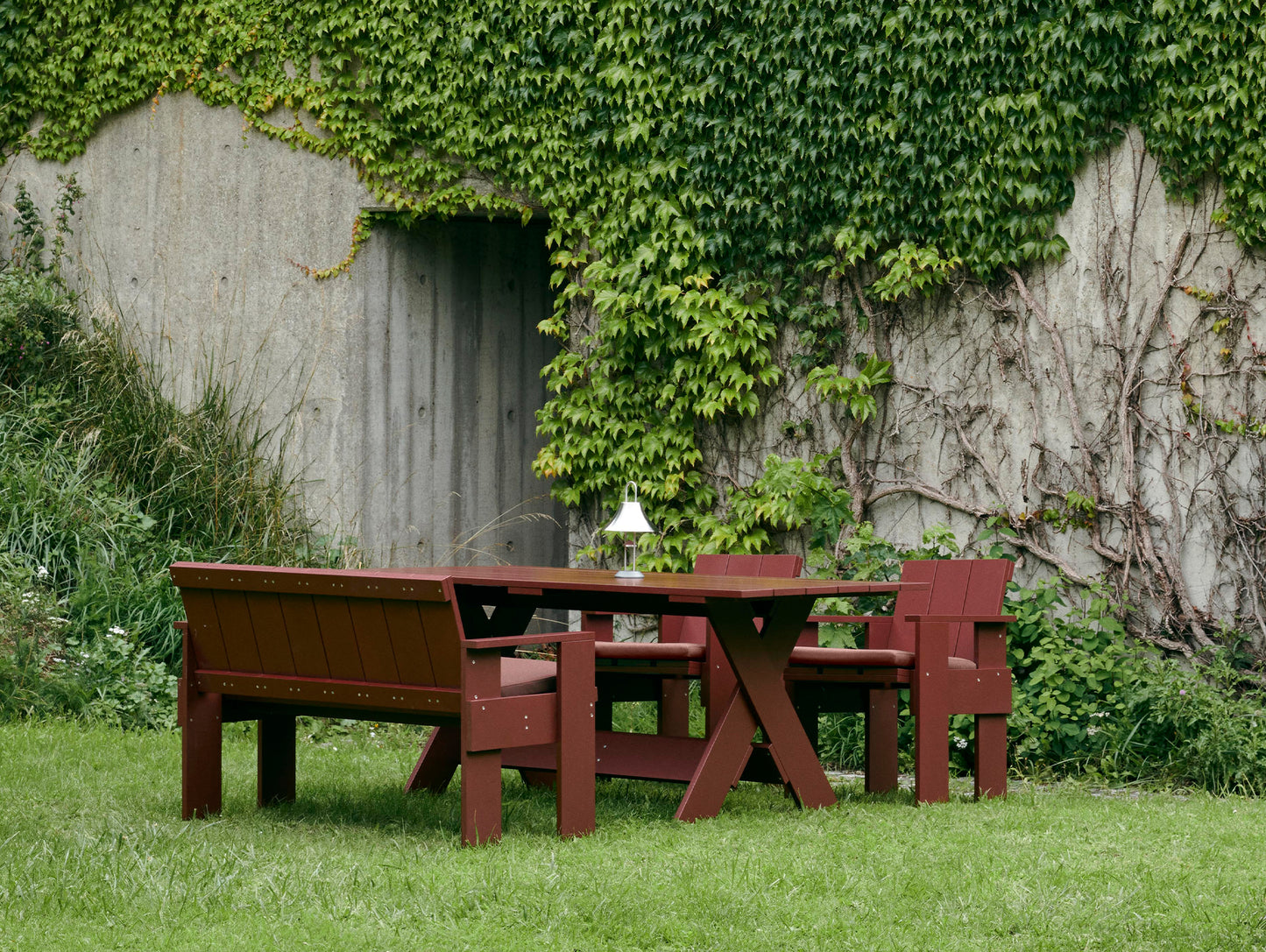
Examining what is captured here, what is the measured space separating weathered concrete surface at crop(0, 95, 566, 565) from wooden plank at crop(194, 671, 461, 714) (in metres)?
3.88

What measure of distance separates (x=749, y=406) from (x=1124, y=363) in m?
1.99

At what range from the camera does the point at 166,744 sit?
614 centimetres

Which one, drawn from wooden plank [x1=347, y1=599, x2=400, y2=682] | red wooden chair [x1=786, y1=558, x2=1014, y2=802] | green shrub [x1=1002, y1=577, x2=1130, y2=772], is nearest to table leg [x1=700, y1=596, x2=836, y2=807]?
red wooden chair [x1=786, y1=558, x2=1014, y2=802]

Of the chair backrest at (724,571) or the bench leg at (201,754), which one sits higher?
the chair backrest at (724,571)

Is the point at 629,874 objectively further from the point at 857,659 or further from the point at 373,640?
the point at 857,659

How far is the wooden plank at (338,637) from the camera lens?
4266mm

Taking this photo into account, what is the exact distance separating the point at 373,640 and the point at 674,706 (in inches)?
73.2

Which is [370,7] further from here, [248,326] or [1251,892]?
[1251,892]

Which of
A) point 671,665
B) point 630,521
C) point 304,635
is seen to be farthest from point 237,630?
point 671,665

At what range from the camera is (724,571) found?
20.3 feet

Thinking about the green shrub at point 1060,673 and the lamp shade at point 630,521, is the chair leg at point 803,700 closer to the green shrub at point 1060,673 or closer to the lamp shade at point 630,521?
the lamp shade at point 630,521

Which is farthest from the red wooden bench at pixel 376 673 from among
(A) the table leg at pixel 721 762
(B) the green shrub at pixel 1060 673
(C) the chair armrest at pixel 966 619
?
(B) the green shrub at pixel 1060 673

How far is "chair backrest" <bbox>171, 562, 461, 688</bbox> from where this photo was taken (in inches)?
161

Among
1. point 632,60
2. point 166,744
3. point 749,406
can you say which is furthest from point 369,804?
point 632,60
